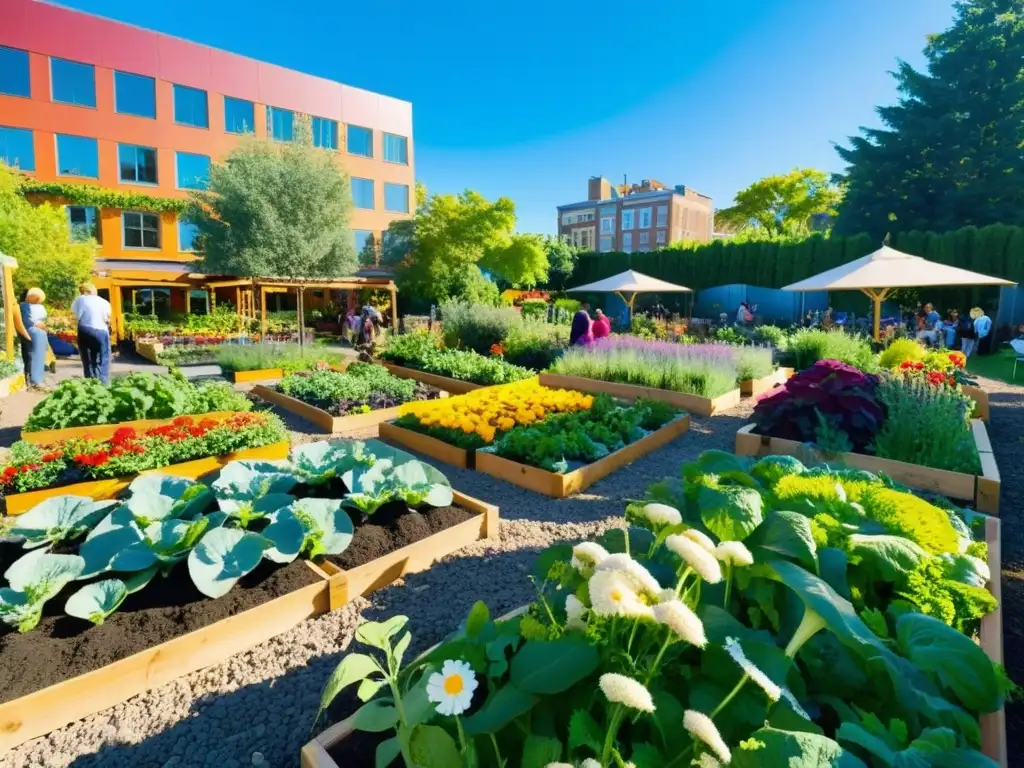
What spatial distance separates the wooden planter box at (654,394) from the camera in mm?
7648

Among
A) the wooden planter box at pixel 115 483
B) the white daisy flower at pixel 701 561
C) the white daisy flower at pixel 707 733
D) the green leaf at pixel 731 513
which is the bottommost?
the wooden planter box at pixel 115 483

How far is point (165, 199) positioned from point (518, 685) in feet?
96.1

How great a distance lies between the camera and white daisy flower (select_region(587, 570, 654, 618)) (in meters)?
1.15

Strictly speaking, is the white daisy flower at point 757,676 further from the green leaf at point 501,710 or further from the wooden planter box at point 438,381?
the wooden planter box at point 438,381

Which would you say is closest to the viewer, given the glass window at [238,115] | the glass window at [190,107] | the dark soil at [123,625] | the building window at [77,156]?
the dark soil at [123,625]

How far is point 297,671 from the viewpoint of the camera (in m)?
2.59

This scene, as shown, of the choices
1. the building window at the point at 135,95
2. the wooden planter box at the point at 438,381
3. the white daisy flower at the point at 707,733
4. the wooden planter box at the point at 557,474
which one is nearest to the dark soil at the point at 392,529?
the wooden planter box at the point at 557,474

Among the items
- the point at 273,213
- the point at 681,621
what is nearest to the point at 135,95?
the point at 273,213

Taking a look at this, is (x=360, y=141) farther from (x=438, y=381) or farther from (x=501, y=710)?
(x=501, y=710)

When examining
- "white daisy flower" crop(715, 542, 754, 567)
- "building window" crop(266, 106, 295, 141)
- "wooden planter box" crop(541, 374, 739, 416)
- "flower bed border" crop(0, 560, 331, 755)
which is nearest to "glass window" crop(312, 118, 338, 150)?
"building window" crop(266, 106, 295, 141)

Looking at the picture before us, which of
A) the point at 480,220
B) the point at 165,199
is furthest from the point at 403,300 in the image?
the point at 165,199

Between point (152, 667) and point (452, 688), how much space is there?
1752 mm

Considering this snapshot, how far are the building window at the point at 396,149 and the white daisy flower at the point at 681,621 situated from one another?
35.1 m

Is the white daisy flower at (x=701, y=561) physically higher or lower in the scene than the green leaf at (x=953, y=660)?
higher
